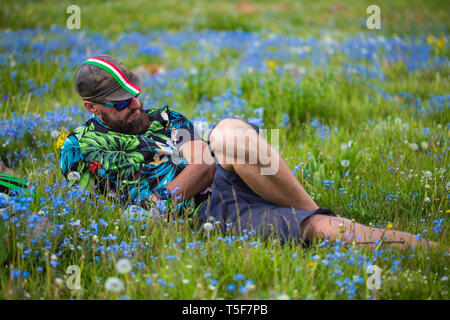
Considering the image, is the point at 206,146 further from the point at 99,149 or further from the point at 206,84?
the point at 206,84

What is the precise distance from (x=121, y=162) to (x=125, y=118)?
0.36 metres

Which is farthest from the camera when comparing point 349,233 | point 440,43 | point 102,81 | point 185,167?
point 440,43

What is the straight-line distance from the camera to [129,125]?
3367mm

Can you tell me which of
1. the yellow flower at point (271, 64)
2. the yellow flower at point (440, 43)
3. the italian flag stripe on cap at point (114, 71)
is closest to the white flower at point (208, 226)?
the italian flag stripe on cap at point (114, 71)

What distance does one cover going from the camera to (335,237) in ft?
9.12

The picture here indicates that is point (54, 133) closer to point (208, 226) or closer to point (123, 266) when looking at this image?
point (208, 226)

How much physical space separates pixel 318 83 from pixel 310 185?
8.28 feet

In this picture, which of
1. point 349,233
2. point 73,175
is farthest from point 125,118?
point 349,233

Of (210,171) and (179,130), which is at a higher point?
(179,130)

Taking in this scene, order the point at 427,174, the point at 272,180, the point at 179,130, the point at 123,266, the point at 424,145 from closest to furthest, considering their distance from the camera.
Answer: the point at 123,266 < the point at 272,180 < the point at 179,130 < the point at 427,174 < the point at 424,145

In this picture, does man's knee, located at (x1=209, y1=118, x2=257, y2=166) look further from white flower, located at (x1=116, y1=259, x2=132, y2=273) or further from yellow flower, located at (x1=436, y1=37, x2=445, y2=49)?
yellow flower, located at (x1=436, y1=37, x2=445, y2=49)

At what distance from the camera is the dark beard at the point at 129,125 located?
3338mm

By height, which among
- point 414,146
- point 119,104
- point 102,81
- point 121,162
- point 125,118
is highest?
point 102,81

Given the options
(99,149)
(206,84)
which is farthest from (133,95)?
(206,84)
